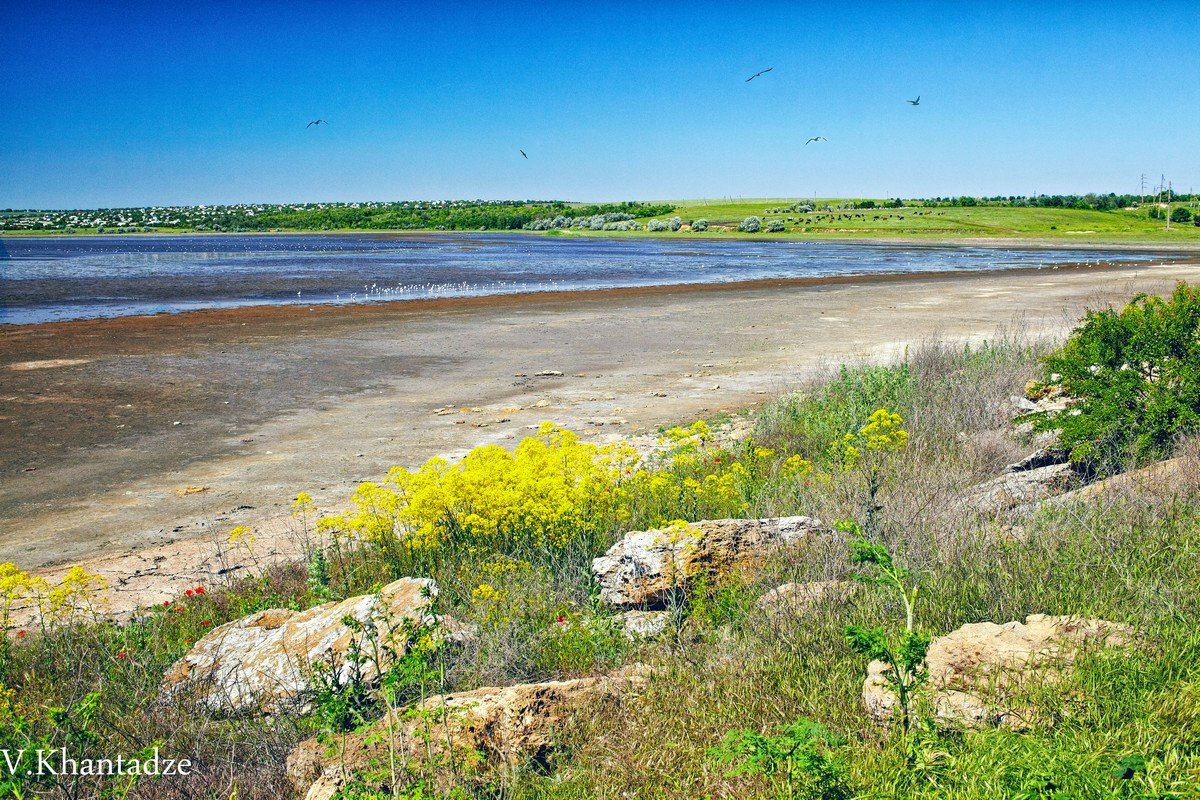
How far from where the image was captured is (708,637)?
488 centimetres

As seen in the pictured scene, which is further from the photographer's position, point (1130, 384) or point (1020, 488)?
point (1130, 384)

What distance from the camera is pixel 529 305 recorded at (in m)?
29.9

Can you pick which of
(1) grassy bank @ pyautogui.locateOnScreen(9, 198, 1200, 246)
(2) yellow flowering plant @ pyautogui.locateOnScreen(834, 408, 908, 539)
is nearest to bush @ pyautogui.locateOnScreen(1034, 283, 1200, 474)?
(2) yellow flowering plant @ pyautogui.locateOnScreen(834, 408, 908, 539)

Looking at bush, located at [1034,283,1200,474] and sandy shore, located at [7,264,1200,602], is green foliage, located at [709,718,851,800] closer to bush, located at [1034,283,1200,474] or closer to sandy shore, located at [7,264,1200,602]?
bush, located at [1034,283,1200,474]

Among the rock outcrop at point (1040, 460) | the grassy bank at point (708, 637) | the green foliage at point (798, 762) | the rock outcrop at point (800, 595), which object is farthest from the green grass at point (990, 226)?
the green foliage at point (798, 762)

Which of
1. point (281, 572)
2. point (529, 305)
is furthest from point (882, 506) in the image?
point (529, 305)

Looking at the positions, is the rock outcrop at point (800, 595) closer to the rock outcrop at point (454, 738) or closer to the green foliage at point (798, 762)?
the rock outcrop at point (454, 738)

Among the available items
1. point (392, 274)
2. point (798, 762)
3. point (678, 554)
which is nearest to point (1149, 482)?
point (678, 554)

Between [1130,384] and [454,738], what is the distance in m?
6.71

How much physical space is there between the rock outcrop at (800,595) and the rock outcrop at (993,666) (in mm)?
755

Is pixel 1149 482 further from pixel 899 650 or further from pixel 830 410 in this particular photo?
pixel 830 410

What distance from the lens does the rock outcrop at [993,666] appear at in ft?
12.0

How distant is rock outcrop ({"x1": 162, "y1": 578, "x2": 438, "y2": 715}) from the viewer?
4.56 metres

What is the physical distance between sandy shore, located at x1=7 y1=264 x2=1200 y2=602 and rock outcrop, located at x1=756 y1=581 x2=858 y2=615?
184 inches
